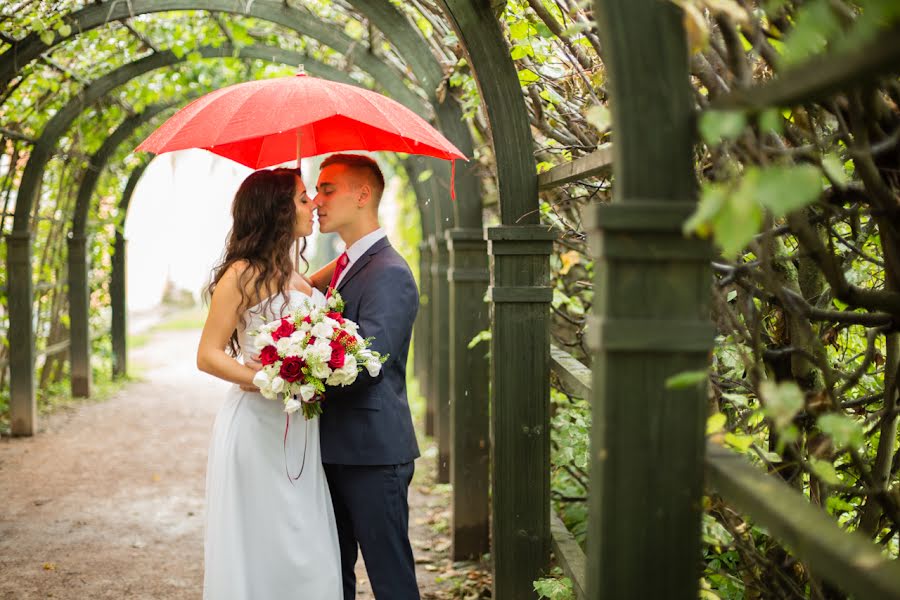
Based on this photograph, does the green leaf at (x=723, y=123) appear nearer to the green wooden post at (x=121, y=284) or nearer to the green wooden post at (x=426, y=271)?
the green wooden post at (x=426, y=271)

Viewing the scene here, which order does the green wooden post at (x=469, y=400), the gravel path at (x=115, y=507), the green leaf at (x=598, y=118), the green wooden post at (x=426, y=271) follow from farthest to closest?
the green wooden post at (x=426, y=271), the green wooden post at (x=469, y=400), the gravel path at (x=115, y=507), the green leaf at (x=598, y=118)

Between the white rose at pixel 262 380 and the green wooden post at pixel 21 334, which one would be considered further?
the green wooden post at pixel 21 334

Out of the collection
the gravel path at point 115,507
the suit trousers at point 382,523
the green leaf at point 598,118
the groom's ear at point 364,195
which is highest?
the green leaf at point 598,118

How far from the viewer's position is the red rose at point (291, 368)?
2.68 meters

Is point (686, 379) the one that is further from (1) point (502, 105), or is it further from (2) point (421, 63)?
(2) point (421, 63)

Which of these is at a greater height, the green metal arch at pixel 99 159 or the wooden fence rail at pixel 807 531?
the green metal arch at pixel 99 159

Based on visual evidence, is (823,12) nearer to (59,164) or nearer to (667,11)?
(667,11)

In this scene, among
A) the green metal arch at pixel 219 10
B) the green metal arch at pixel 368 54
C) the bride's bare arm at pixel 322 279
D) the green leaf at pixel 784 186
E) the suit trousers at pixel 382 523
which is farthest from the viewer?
the green metal arch at pixel 219 10

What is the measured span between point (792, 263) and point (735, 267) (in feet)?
2.94

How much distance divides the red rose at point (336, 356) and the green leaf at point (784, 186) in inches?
69.8

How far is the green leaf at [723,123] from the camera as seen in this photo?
47.5 inches

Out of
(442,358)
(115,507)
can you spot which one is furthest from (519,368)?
(115,507)

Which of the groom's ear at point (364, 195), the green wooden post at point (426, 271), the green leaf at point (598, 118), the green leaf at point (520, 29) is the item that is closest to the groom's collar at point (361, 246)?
the groom's ear at point (364, 195)

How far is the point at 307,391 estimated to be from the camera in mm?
2713
